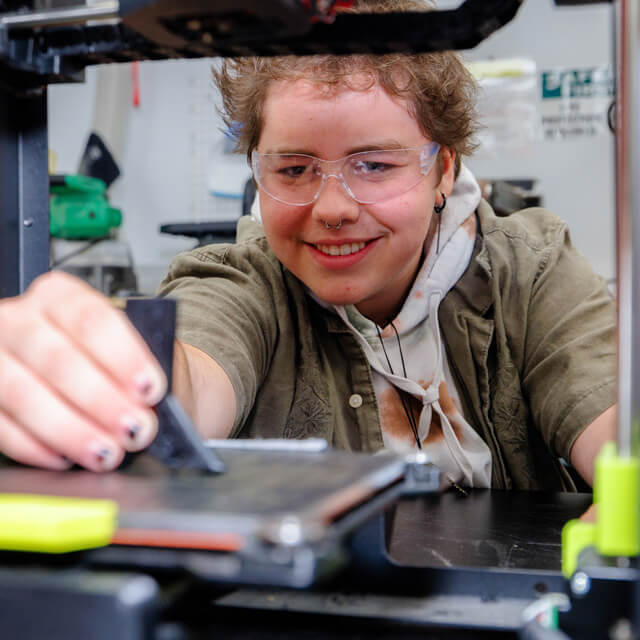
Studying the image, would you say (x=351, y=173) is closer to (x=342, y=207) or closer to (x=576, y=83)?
(x=342, y=207)

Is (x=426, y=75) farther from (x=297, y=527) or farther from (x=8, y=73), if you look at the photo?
(x=297, y=527)

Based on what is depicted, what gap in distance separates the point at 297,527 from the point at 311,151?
0.82 m

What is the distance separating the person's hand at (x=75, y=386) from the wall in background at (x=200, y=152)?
2.70m

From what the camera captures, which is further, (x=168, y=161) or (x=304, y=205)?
(x=168, y=161)

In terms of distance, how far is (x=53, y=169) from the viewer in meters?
3.10

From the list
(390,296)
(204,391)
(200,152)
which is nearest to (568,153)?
(200,152)

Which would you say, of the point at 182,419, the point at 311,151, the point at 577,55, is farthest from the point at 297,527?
the point at 577,55

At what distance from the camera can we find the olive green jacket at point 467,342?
3.81 feet

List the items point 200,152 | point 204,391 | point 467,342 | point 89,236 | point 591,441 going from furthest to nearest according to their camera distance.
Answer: point 200,152 → point 89,236 → point 467,342 → point 591,441 → point 204,391

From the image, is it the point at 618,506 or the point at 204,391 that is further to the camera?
the point at 204,391

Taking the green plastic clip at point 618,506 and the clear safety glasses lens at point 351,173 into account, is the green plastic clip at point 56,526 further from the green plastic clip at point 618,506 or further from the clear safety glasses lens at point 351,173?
the clear safety glasses lens at point 351,173

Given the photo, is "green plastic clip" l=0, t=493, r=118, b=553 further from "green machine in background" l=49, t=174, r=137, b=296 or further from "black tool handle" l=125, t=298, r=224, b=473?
"green machine in background" l=49, t=174, r=137, b=296

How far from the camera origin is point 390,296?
4.32 feet

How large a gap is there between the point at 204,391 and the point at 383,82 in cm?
51
